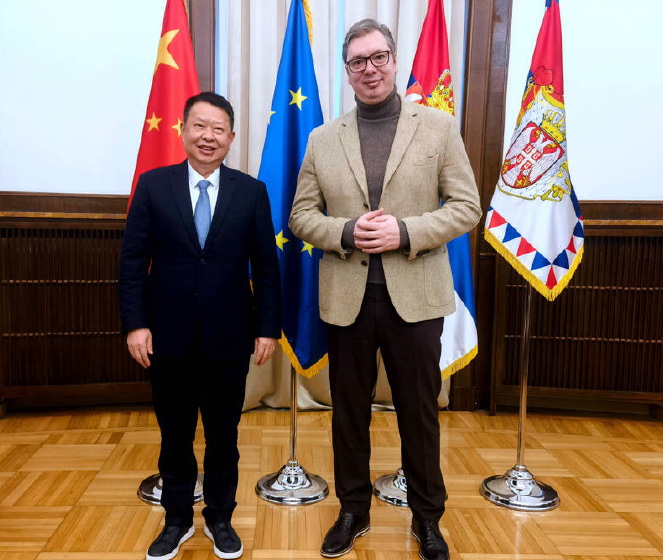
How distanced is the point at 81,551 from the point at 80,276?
1583 mm

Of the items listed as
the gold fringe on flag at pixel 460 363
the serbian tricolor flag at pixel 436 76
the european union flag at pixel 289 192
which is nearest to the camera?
the european union flag at pixel 289 192

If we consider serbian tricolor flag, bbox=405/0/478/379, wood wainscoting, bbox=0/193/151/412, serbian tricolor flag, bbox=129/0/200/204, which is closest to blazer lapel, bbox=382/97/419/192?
serbian tricolor flag, bbox=405/0/478/379

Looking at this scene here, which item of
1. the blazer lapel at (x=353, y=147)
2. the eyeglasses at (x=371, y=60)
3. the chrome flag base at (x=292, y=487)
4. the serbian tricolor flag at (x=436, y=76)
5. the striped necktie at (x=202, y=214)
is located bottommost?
the chrome flag base at (x=292, y=487)

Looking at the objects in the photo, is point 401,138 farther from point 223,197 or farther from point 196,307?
point 196,307

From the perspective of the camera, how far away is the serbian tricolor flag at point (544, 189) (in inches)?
93.0

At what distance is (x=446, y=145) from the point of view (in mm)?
1817

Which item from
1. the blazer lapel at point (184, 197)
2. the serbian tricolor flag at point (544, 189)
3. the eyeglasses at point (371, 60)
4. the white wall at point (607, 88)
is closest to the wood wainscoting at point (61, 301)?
the blazer lapel at point (184, 197)

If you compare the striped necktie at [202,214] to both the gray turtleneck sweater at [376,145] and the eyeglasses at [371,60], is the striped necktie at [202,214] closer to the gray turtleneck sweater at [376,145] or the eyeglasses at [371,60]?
the gray turtleneck sweater at [376,145]

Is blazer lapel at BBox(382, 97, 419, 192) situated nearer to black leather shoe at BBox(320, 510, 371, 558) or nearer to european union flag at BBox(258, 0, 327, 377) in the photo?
european union flag at BBox(258, 0, 327, 377)

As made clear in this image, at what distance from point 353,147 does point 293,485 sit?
133 cm

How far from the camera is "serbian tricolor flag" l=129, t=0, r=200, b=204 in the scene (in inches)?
93.7

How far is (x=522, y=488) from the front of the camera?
2.31 m

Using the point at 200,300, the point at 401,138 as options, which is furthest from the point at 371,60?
the point at 200,300

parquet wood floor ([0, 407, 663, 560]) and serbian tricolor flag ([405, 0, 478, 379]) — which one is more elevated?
serbian tricolor flag ([405, 0, 478, 379])
